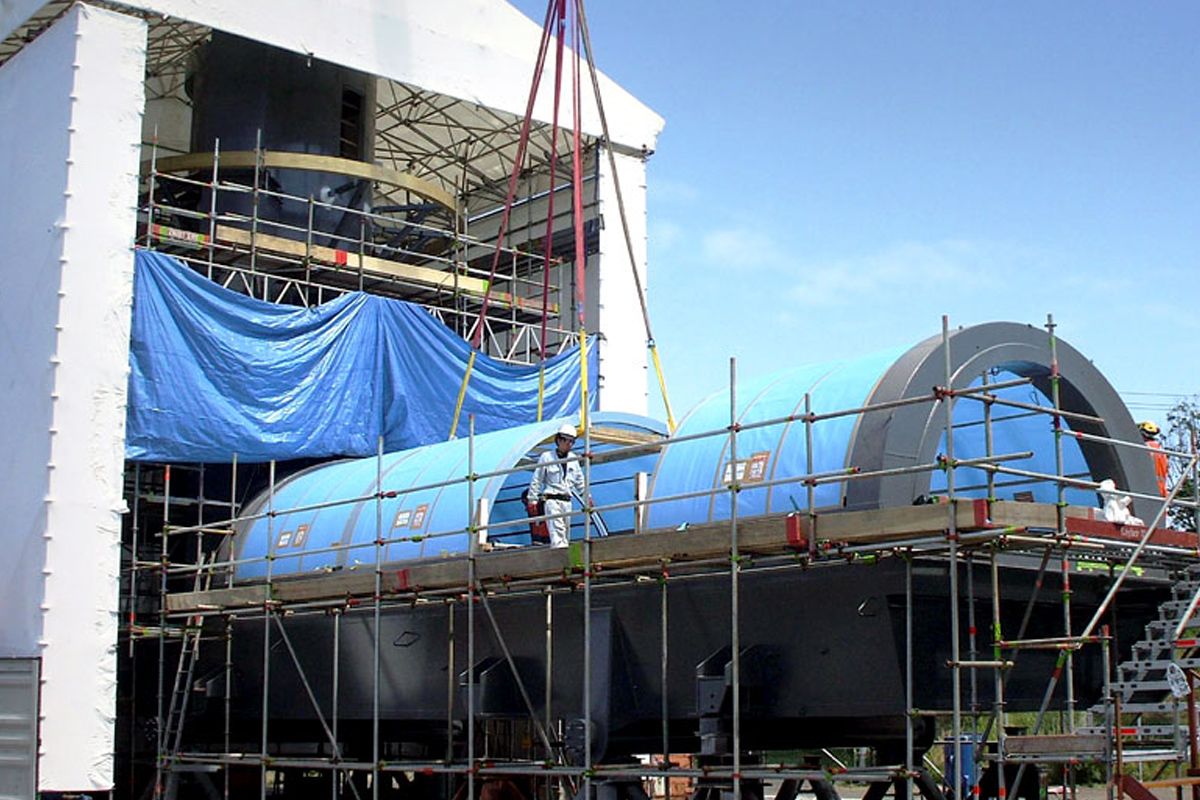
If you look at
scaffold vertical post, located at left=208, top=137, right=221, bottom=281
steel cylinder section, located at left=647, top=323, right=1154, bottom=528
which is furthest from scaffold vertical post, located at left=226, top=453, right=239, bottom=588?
steel cylinder section, located at left=647, top=323, right=1154, bottom=528

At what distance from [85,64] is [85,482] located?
21.9ft

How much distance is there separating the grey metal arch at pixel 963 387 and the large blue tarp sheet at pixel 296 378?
13.2m

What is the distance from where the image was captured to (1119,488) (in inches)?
766

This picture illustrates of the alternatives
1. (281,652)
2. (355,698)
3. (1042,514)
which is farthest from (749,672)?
(281,652)

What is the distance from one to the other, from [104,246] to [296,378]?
4.65m

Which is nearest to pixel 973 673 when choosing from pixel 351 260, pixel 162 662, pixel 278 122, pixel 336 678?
pixel 336 678

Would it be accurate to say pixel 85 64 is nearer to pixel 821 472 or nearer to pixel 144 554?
pixel 144 554

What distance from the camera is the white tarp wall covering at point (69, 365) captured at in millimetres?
23453

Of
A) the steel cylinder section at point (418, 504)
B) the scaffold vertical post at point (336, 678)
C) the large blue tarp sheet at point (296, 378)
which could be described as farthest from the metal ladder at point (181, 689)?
the scaffold vertical post at point (336, 678)

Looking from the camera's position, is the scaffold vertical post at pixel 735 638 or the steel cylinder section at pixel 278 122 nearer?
the scaffold vertical post at pixel 735 638

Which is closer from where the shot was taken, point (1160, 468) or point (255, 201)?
point (1160, 468)

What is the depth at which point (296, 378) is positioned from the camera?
2842 cm

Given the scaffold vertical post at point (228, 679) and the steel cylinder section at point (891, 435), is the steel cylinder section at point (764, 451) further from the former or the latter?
the scaffold vertical post at point (228, 679)

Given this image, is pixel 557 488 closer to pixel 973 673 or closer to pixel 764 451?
pixel 764 451
